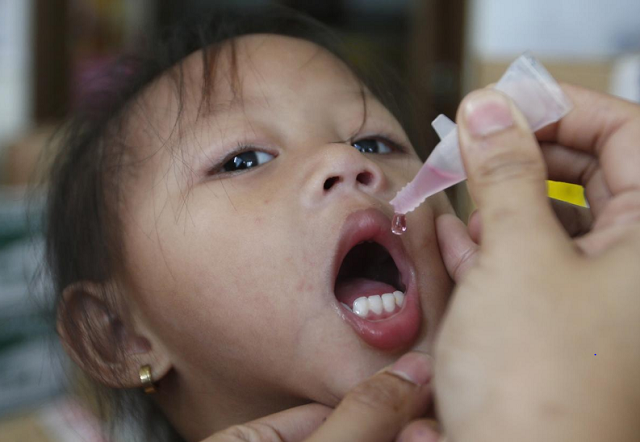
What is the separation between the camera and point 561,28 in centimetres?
192

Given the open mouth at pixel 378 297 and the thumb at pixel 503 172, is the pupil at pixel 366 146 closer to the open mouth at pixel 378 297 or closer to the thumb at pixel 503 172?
the open mouth at pixel 378 297

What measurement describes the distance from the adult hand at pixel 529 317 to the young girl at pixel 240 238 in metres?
0.21

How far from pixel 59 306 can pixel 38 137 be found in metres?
1.51

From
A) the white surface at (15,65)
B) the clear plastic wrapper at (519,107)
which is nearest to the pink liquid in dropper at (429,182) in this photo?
the clear plastic wrapper at (519,107)

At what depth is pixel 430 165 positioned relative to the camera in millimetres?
649

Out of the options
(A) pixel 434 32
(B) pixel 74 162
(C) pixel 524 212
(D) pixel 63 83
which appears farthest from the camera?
(D) pixel 63 83

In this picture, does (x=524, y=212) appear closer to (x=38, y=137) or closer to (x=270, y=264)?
(x=270, y=264)

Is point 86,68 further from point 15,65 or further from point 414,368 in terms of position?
point 414,368

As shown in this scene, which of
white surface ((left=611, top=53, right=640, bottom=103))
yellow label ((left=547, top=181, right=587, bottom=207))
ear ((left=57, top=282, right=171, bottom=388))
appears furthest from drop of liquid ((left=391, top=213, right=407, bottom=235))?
white surface ((left=611, top=53, right=640, bottom=103))

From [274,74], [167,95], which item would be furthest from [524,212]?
[167,95]

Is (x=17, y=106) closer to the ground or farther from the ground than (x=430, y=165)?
closer to the ground

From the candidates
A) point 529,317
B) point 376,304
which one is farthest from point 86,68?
point 529,317

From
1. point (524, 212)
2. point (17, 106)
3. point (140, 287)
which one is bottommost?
point (17, 106)

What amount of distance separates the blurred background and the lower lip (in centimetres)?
59
